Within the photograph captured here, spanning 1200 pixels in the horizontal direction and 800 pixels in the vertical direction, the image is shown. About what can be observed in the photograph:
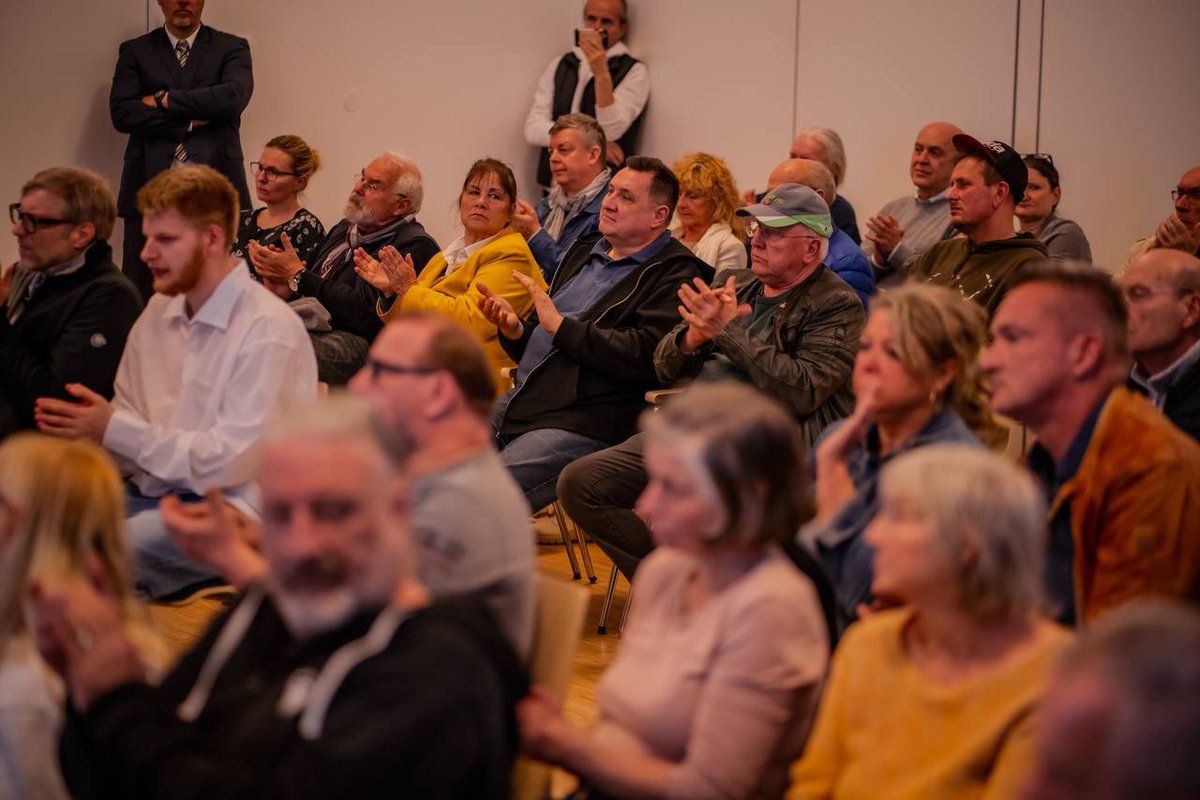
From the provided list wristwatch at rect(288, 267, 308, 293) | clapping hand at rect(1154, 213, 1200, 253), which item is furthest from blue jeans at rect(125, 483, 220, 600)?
clapping hand at rect(1154, 213, 1200, 253)

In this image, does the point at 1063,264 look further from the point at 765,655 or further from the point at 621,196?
the point at 621,196

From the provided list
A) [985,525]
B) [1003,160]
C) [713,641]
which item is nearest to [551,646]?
[713,641]

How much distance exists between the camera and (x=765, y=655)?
1.78 metres

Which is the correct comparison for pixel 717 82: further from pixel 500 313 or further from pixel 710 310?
pixel 710 310

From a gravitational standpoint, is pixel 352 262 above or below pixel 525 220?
below

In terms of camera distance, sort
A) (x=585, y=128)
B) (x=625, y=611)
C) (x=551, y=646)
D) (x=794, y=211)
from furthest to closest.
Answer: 1. (x=585, y=128)
2. (x=625, y=611)
3. (x=794, y=211)
4. (x=551, y=646)

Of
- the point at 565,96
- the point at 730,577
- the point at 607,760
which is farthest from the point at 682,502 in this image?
the point at 565,96

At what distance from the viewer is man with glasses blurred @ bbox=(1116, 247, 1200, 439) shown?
124 inches

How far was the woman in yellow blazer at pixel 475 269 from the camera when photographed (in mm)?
4688

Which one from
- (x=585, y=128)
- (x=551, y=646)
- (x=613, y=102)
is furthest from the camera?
(x=613, y=102)

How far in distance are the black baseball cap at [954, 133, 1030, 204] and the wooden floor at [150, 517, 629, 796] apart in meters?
1.78

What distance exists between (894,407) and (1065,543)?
0.42 metres

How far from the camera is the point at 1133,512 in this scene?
2.11 metres

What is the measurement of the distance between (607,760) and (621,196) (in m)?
2.75
